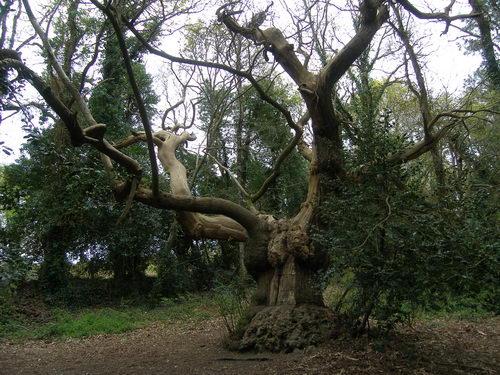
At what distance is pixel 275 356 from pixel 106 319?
6.99 m

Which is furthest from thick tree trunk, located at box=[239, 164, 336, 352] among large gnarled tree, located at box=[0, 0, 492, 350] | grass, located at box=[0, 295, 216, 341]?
grass, located at box=[0, 295, 216, 341]

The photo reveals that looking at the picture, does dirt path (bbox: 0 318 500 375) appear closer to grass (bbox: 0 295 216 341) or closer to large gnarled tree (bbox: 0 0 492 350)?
large gnarled tree (bbox: 0 0 492 350)

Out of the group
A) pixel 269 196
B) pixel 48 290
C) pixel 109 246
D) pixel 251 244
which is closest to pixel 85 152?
pixel 109 246

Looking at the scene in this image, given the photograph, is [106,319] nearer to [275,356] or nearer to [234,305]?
[234,305]

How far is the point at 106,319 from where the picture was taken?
1184cm

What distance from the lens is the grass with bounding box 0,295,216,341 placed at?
10797 millimetres

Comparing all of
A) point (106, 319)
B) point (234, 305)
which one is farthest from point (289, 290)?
point (106, 319)

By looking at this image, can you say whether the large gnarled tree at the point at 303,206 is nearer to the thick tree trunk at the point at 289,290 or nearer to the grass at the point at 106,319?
the thick tree trunk at the point at 289,290

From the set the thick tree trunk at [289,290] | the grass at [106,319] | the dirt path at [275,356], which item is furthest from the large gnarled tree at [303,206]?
the grass at [106,319]

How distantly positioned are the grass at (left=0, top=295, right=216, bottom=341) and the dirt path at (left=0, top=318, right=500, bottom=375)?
3.74 ft

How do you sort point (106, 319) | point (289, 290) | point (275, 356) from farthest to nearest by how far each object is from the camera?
point (106, 319) < point (289, 290) < point (275, 356)

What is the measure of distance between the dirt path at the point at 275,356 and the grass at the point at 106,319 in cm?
114

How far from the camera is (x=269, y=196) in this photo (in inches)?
675

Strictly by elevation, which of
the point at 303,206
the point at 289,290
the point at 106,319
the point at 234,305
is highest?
the point at 303,206
